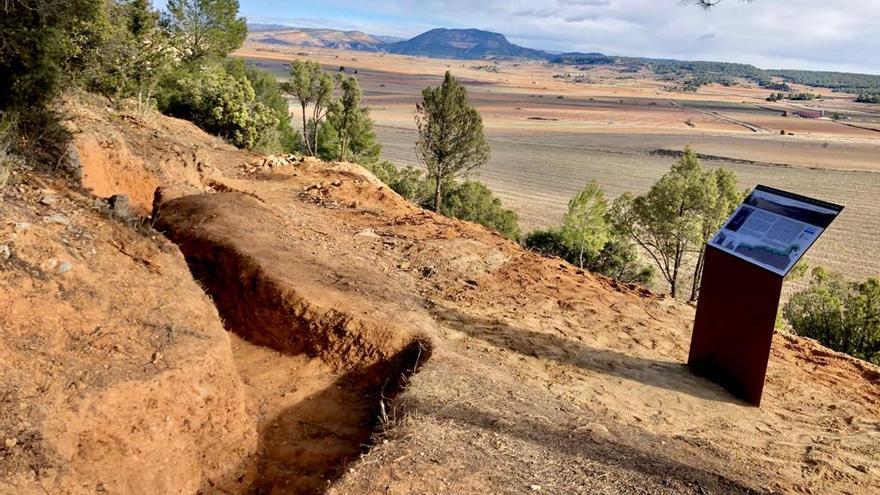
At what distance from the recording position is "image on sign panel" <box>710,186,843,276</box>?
29.1 ft

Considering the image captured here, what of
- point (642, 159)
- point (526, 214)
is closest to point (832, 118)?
point (642, 159)

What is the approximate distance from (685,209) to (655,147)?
6223cm

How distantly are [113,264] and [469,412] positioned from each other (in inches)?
188

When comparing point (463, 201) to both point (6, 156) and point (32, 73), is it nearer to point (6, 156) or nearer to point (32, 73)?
point (32, 73)

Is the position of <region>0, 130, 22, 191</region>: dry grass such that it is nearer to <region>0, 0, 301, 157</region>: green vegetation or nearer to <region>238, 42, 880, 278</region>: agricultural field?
<region>0, 0, 301, 157</region>: green vegetation

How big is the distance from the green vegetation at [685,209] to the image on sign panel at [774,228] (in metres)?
12.0

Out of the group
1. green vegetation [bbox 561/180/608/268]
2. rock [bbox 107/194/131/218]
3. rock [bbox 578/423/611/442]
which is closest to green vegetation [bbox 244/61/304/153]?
green vegetation [bbox 561/180/608/268]

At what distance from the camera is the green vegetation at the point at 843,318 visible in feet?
58.7

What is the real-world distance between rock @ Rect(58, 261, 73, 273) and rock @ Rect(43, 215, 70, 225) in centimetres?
91

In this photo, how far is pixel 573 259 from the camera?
92.5 ft

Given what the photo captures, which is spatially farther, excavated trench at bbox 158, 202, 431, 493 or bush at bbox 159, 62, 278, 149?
bush at bbox 159, 62, 278, 149

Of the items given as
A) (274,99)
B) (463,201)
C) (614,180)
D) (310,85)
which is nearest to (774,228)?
(463,201)

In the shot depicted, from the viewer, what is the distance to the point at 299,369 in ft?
31.0

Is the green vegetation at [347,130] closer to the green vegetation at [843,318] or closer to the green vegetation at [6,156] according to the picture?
the green vegetation at [843,318]
